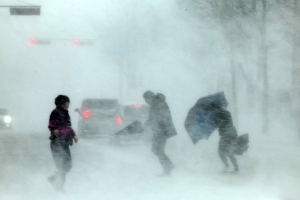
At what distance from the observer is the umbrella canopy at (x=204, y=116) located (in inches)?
349

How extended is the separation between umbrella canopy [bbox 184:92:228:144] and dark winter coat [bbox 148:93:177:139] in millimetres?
540

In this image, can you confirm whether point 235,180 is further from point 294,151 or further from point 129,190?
point 294,151

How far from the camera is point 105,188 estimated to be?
8.19 metres

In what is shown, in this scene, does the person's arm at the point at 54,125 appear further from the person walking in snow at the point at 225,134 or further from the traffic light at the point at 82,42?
the traffic light at the point at 82,42

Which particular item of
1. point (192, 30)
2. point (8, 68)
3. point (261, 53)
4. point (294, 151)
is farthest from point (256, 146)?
point (8, 68)

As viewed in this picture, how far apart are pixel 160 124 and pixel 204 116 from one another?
773 mm

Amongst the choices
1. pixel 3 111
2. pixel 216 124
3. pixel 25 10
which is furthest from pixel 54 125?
pixel 3 111

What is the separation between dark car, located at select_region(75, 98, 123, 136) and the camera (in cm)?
1016

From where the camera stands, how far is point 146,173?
8.87 m

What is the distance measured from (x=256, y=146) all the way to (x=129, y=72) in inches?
107

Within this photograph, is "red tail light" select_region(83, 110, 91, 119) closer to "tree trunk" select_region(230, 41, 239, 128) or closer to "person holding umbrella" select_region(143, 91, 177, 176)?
"person holding umbrella" select_region(143, 91, 177, 176)

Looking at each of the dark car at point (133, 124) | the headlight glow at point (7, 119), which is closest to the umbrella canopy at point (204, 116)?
the dark car at point (133, 124)

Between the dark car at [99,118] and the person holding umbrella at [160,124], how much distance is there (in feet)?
5.30

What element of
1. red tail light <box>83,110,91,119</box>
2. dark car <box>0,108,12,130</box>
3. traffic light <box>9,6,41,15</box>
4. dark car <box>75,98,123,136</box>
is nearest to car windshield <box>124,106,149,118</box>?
dark car <box>75,98,123,136</box>
